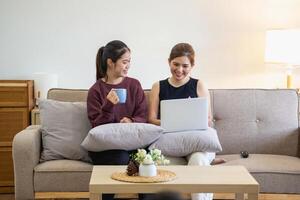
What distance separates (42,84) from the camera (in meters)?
3.68

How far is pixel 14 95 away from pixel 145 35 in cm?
115

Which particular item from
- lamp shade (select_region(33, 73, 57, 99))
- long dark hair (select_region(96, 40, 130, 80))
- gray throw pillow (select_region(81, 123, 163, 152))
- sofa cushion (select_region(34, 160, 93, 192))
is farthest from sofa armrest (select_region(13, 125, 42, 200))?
lamp shade (select_region(33, 73, 57, 99))

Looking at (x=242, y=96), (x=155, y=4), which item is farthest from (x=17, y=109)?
(x=242, y=96)

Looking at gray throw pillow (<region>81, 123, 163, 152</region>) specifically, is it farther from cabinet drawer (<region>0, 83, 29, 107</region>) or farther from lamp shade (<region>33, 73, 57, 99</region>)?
lamp shade (<region>33, 73, 57, 99</region>)

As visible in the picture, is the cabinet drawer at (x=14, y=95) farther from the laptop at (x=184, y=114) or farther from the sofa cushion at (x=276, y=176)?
the sofa cushion at (x=276, y=176)

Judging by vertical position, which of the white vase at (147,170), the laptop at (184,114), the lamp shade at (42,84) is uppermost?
the lamp shade at (42,84)

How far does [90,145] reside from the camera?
2689 millimetres

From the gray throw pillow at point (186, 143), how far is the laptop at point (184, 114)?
35mm

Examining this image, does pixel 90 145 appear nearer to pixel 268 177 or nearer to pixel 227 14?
pixel 268 177

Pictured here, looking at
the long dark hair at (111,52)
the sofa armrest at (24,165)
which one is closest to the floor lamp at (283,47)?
the long dark hair at (111,52)

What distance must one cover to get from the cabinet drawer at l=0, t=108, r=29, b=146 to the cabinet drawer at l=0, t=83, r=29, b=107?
4 centimetres

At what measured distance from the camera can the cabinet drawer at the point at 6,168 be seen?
352cm

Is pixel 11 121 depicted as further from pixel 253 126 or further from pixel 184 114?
pixel 253 126

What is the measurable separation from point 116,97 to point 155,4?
142 cm
